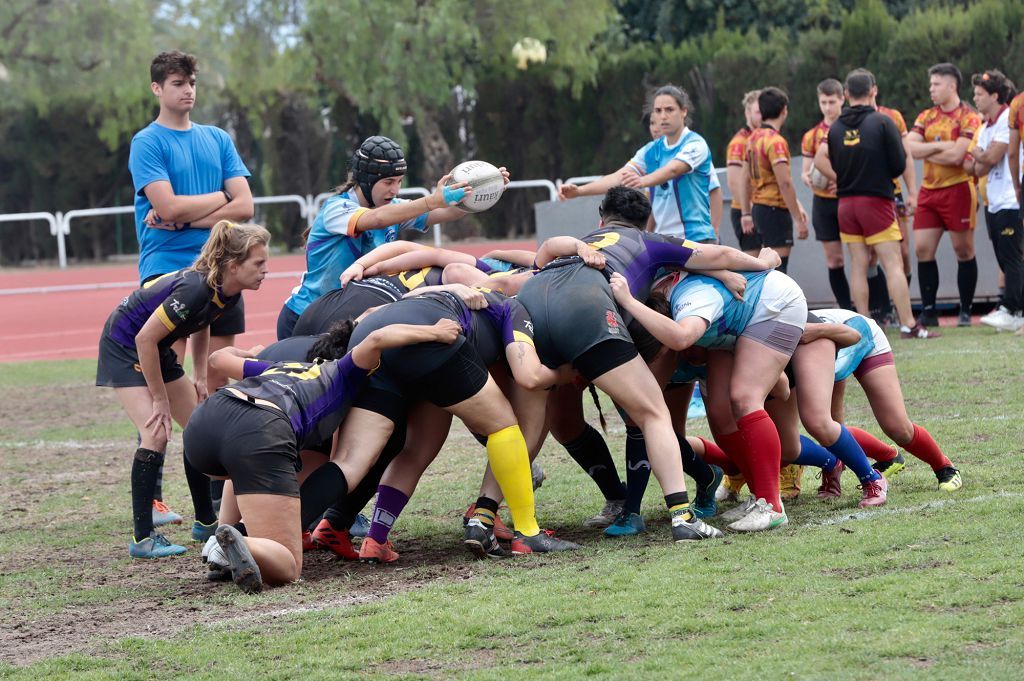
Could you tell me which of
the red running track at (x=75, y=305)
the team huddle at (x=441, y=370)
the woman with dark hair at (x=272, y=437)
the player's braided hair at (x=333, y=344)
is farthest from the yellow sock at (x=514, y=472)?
the red running track at (x=75, y=305)

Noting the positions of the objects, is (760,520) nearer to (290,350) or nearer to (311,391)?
(311,391)

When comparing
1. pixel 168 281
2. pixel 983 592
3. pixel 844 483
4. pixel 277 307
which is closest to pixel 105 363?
pixel 168 281

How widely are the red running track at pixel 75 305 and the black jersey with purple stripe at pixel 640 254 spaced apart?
8.42 metres

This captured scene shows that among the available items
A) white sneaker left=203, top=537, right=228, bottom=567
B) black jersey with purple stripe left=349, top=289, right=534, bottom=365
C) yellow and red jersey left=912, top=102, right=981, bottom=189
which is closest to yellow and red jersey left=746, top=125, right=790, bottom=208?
yellow and red jersey left=912, top=102, right=981, bottom=189

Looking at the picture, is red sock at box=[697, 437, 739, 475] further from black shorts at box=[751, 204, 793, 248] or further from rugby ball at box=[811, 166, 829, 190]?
rugby ball at box=[811, 166, 829, 190]

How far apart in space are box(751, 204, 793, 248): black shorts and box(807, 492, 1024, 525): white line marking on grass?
5.93 metres

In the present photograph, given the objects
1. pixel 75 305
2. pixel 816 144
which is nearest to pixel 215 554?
pixel 816 144

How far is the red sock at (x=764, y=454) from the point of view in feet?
20.1

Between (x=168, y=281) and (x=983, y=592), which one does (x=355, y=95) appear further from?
(x=983, y=592)

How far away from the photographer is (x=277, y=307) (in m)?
18.5

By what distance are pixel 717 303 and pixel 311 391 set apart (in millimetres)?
1878

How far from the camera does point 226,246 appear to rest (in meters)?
6.35

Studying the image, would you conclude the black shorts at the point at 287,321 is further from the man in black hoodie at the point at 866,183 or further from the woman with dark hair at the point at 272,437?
the man in black hoodie at the point at 866,183

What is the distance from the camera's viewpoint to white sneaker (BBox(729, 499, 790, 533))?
5.99 meters
